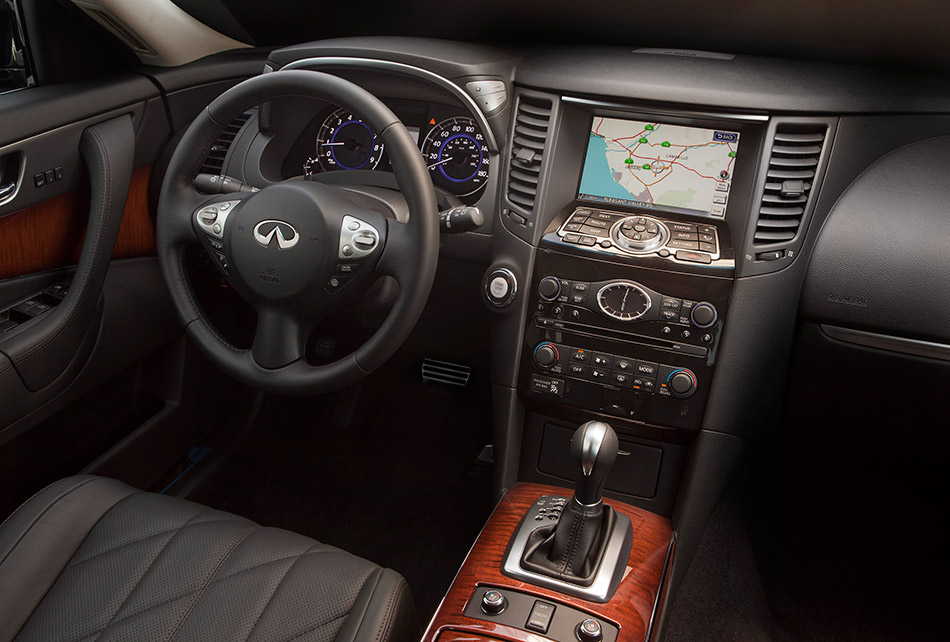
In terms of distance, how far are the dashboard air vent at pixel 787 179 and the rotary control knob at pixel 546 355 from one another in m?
0.43

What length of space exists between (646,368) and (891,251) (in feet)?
1.59

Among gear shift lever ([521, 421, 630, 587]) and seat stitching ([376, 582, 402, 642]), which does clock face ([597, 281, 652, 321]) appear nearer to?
gear shift lever ([521, 421, 630, 587])

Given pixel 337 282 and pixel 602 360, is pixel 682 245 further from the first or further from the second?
pixel 337 282

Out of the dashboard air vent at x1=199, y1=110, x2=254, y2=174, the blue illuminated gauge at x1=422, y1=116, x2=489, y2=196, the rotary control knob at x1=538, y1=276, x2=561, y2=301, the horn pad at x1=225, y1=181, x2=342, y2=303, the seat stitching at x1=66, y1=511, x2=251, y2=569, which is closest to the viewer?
the seat stitching at x1=66, y1=511, x2=251, y2=569

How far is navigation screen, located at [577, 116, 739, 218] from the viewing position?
140cm

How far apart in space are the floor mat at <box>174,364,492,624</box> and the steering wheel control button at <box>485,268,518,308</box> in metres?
0.62

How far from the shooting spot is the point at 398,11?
5.73 feet

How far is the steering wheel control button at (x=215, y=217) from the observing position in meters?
1.30

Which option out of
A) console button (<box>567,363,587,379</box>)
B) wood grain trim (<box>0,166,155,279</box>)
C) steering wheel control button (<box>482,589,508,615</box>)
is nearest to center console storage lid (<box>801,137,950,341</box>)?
console button (<box>567,363,587,379</box>)

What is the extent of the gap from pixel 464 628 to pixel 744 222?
2.82 ft

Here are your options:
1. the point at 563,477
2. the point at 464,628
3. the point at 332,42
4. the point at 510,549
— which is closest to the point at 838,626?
the point at 563,477

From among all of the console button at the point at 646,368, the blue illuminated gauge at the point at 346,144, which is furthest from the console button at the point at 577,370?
the blue illuminated gauge at the point at 346,144

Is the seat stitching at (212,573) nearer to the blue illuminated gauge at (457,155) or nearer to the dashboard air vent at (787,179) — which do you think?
the blue illuminated gauge at (457,155)

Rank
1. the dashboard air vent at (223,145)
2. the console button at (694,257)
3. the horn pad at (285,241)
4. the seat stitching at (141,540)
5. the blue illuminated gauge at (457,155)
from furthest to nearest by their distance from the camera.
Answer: the dashboard air vent at (223,145)
the blue illuminated gauge at (457,155)
the console button at (694,257)
the horn pad at (285,241)
the seat stitching at (141,540)
